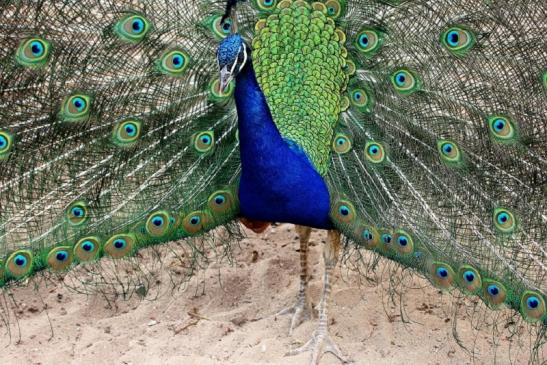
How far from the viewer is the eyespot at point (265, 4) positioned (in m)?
3.25

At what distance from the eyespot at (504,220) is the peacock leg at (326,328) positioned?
613mm

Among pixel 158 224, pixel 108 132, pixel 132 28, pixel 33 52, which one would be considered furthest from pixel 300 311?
pixel 33 52

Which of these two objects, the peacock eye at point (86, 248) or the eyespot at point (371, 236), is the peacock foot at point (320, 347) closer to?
the eyespot at point (371, 236)

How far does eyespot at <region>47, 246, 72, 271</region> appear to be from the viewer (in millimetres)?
3145

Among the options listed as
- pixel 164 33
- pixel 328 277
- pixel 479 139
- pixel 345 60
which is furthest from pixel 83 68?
pixel 479 139

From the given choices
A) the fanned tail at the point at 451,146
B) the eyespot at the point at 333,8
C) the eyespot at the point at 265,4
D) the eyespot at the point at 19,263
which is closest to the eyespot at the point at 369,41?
the fanned tail at the point at 451,146

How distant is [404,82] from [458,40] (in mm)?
250

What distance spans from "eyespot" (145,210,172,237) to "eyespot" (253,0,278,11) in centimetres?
88

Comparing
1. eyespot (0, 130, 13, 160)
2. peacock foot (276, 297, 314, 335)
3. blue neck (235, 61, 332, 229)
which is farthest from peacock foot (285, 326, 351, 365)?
eyespot (0, 130, 13, 160)

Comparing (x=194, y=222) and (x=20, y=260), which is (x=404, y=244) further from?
(x=20, y=260)

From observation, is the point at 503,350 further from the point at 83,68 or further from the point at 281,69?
the point at 83,68

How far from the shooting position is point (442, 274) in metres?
3.03

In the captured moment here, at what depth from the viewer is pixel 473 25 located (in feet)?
9.95

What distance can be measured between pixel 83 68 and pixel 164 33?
327 millimetres
